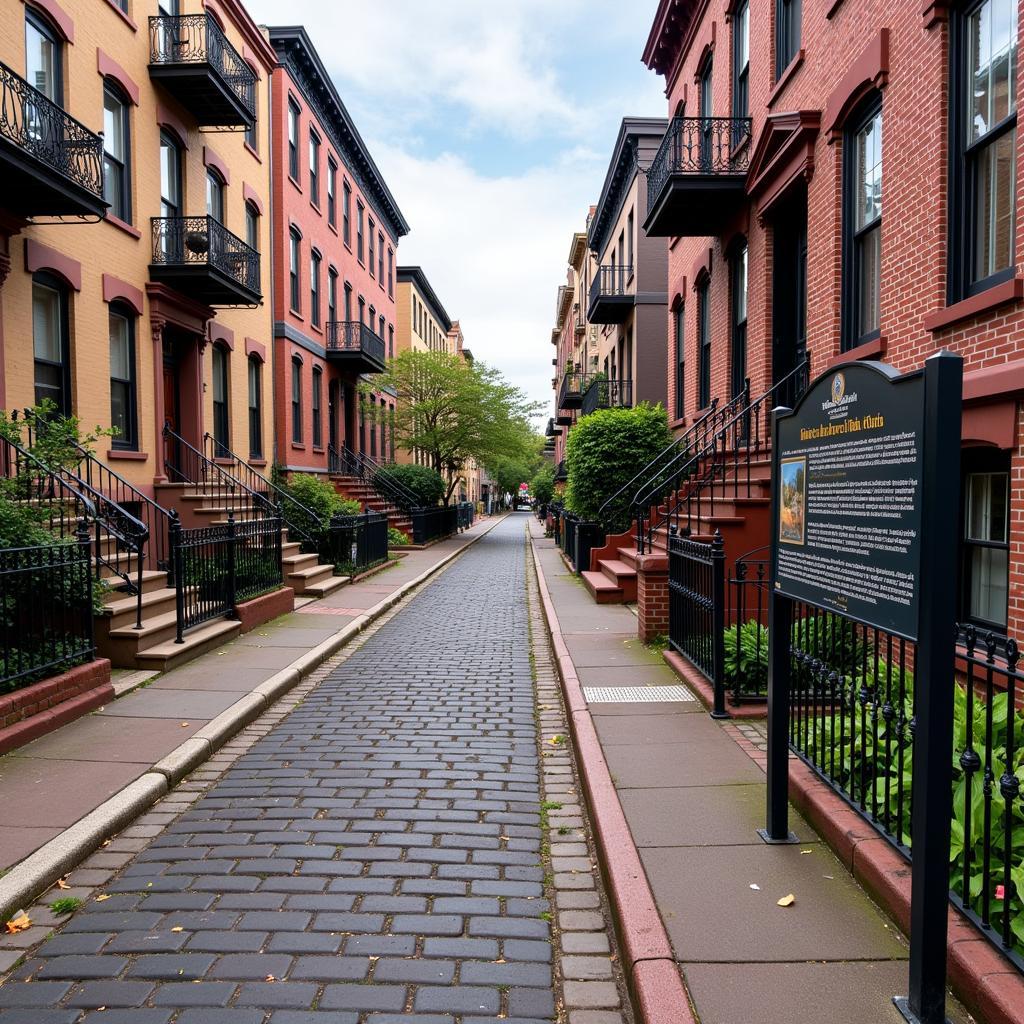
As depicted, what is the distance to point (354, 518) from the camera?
17.0 m

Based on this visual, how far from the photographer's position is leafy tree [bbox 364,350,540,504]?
31406mm

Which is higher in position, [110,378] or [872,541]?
[110,378]

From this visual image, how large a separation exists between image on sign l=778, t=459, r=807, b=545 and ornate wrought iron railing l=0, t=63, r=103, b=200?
350 inches

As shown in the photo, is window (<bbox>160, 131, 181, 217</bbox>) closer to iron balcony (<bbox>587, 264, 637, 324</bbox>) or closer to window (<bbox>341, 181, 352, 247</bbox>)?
iron balcony (<bbox>587, 264, 637, 324</bbox>)

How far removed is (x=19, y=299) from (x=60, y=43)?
387cm

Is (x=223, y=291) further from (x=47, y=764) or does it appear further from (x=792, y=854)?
(x=792, y=854)

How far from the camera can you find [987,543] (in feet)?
20.1

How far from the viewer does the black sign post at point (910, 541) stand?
2.65 m

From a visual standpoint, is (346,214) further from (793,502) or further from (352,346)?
(793,502)

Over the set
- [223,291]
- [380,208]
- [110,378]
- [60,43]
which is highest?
[380,208]

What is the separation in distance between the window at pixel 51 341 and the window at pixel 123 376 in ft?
4.59

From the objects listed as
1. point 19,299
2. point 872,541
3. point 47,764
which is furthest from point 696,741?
point 19,299

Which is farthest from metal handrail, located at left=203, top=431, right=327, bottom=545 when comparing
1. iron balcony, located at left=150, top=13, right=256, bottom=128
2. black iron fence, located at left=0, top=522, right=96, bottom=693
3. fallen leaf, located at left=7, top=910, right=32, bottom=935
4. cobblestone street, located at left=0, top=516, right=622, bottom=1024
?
fallen leaf, located at left=7, top=910, right=32, bottom=935

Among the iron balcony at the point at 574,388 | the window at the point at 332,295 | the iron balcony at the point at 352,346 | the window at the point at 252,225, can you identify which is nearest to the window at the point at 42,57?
the window at the point at 252,225
